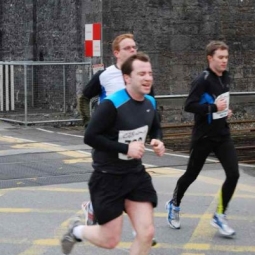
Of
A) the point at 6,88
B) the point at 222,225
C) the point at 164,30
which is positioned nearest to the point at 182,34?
the point at 164,30

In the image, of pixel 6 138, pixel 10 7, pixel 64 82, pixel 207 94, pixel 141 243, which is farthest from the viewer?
pixel 10 7

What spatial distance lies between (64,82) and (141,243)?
13605 millimetres

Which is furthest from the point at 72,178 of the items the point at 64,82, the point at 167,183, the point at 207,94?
the point at 64,82

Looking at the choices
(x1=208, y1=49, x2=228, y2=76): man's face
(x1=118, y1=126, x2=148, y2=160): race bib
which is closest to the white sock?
(x1=118, y1=126, x2=148, y2=160): race bib

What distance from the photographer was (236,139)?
601 inches

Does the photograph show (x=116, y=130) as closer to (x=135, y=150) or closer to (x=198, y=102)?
(x=135, y=150)

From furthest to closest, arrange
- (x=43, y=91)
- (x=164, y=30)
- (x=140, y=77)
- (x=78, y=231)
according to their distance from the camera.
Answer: (x=43, y=91)
(x=164, y=30)
(x=78, y=231)
(x=140, y=77)

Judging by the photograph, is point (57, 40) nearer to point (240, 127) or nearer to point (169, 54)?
point (169, 54)

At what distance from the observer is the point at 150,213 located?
469cm

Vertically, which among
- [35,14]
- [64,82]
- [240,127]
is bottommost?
[240,127]

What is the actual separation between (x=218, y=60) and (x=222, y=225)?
1599 millimetres

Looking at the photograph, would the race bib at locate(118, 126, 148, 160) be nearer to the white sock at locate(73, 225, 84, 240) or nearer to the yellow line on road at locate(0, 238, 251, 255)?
the white sock at locate(73, 225, 84, 240)

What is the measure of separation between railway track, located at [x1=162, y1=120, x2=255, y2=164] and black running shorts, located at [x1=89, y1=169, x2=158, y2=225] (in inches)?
318

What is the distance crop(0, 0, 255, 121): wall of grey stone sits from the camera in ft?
59.0
